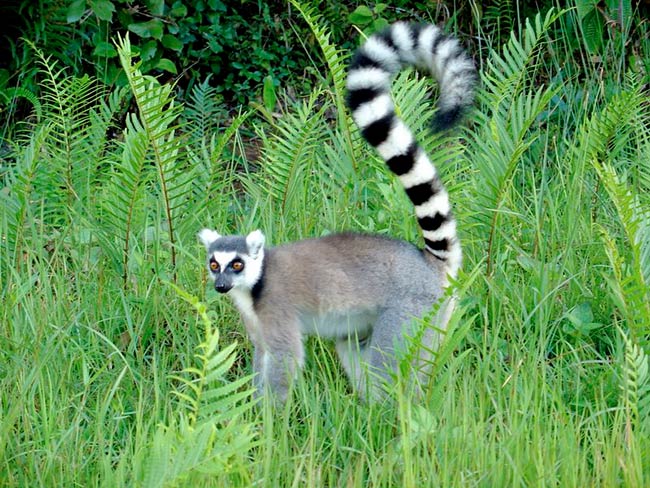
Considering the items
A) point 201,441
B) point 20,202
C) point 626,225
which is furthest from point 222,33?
point 201,441

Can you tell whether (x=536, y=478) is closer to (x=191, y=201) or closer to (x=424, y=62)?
(x=424, y=62)

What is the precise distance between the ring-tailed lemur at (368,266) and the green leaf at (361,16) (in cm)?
297

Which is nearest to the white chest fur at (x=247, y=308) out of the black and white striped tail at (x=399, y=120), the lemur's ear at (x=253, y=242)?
the lemur's ear at (x=253, y=242)

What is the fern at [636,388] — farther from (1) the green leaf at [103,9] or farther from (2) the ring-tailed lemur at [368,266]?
(1) the green leaf at [103,9]

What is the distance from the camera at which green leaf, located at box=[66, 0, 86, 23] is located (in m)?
7.08

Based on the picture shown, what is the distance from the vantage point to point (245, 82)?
812 cm

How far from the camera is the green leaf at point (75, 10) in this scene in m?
7.08

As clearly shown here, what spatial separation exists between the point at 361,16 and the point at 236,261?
379 centimetres

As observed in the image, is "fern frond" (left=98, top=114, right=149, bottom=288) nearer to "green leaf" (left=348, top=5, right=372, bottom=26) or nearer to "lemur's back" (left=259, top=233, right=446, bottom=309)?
"lemur's back" (left=259, top=233, right=446, bottom=309)

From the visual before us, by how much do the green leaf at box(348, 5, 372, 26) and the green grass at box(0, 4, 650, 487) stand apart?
1.69 m

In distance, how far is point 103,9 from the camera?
7055 millimetres

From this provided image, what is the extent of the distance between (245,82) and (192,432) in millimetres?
5438

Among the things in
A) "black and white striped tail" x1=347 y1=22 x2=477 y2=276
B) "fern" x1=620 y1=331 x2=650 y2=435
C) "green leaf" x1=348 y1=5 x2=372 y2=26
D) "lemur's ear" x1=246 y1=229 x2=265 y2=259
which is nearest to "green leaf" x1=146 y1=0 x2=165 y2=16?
"green leaf" x1=348 y1=5 x2=372 y2=26

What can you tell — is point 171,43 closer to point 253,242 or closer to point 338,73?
point 338,73
